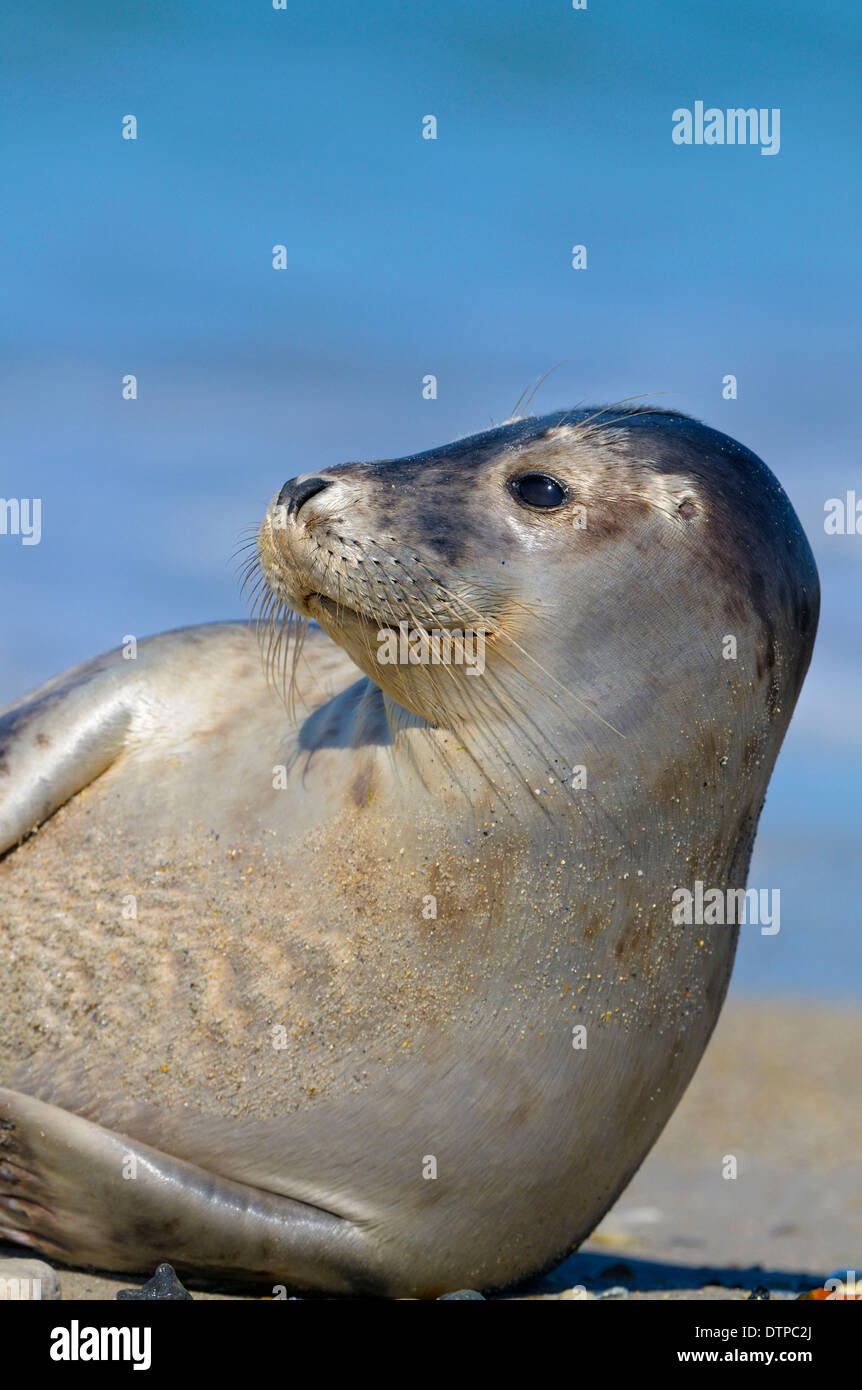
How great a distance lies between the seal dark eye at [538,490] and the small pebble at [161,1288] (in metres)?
2.17

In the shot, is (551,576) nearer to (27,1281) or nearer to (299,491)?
(299,491)

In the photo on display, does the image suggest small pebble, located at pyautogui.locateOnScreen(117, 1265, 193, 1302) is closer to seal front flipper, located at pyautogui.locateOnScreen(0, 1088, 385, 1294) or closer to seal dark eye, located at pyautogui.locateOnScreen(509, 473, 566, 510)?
seal front flipper, located at pyautogui.locateOnScreen(0, 1088, 385, 1294)

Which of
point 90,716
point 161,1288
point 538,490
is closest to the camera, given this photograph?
point 161,1288

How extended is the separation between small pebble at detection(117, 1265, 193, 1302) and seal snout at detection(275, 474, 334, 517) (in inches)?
76.8

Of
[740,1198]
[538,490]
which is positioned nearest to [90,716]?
[538,490]

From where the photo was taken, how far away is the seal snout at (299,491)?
4152 mm

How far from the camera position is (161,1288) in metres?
4.16

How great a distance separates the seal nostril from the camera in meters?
4.15

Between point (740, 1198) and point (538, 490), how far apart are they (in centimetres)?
507

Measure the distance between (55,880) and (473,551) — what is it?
161cm

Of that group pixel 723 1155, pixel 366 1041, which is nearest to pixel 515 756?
pixel 366 1041

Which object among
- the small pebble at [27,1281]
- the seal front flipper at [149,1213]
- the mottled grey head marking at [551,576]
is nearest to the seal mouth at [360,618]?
the mottled grey head marking at [551,576]

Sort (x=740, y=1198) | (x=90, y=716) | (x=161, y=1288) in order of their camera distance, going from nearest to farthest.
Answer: (x=161, y=1288), (x=90, y=716), (x=740, y=1198)
